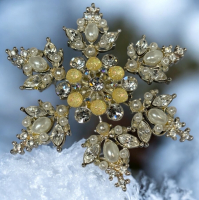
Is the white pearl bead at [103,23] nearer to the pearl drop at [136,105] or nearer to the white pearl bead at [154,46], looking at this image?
the white pearl bead at [154,46]

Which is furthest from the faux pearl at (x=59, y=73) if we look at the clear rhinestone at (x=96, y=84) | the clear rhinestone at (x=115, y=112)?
A: the clear rhinestone at (x=115, y=112)

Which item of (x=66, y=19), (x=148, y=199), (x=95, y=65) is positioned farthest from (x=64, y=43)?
(x=148, y=199)

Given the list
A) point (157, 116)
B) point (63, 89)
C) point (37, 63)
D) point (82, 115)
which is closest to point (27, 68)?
point (37, 63)

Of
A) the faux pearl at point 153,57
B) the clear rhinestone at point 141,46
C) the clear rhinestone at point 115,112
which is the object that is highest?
the clear rhinestone at point 141,46

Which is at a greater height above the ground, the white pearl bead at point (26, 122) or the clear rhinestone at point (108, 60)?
the clear rhinestone at point (108, 60)

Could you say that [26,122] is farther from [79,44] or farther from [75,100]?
[79,44]

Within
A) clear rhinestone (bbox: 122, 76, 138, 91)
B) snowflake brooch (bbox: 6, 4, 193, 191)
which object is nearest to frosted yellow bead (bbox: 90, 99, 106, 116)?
snowflake brooch (bbox: 6, 4, 193, 191)

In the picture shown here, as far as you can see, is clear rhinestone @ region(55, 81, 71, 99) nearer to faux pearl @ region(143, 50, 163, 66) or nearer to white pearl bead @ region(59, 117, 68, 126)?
white pearl bead @ region(59, 117, 68, 126)
